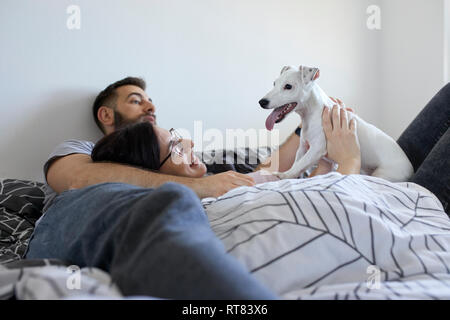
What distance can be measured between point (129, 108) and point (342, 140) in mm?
1011

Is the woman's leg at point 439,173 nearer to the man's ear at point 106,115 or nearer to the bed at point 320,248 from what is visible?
the bed at point 320,248

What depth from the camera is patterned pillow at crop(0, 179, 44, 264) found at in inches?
47.3

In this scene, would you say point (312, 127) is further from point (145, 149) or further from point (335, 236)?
point (335, 236)

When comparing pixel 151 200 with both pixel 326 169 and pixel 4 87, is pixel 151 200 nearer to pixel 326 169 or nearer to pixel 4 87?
pixel 326 169

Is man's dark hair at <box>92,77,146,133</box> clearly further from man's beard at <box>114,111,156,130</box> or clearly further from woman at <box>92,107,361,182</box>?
woman at <box>92,107,361,182</box>

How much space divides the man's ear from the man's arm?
606mm

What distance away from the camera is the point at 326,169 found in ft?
4.91

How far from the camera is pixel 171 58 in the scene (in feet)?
6.83

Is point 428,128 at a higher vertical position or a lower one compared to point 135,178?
higher

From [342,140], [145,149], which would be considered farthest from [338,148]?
[145,149]

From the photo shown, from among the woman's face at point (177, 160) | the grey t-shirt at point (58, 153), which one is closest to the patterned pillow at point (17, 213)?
the grey t-shirt at point (58, 153)
